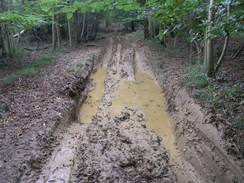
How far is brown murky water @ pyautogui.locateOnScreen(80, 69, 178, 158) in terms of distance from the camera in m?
5.89

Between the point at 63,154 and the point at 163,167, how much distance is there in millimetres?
2449

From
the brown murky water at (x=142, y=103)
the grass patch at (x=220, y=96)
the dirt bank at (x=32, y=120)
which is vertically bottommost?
the brown murky water at (x=142, y=103)

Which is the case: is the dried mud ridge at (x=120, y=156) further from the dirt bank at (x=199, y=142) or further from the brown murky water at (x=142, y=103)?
the dirt bank at (x=199, y=142)

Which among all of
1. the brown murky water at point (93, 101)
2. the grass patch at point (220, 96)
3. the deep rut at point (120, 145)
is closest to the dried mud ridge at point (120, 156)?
the deep rut at point (120, 145)

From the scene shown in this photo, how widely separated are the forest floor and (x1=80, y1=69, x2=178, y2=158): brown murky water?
3cm

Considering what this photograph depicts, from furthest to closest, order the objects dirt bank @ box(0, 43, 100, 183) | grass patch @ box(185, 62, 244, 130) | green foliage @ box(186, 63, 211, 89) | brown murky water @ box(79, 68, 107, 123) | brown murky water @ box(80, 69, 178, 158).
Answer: brown murky water @ box(79, 68, 107, 123) < green foliage @ box(186, 63, 211, 89) < brown murky water @ box(80, 69, 178, 158) < grass patch @ box(185, 62, 244, 130) < dirt bank @ box(0, 43, 100, 183)

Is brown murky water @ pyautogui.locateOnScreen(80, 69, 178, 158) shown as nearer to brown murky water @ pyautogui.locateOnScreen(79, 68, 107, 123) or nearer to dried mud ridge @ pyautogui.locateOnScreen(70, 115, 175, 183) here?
brown murky water @ pyautogui.locateOnScreen(79, 68, 107, 123)

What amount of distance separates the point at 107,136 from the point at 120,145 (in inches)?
20.8

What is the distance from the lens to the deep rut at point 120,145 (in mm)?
3855

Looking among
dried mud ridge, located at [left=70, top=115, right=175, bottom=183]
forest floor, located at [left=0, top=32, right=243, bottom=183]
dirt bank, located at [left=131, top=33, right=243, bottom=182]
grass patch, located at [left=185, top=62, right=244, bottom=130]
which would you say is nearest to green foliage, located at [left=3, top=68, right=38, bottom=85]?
forest floor, located at [left=0, top=32, right=243, bottom=183]

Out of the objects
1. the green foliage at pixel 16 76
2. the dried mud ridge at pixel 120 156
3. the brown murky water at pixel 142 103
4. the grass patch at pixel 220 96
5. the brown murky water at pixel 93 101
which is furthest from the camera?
the green foliage at pixel 16 76

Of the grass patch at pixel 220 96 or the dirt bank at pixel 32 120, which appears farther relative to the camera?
the grass patch at pixel 220 96

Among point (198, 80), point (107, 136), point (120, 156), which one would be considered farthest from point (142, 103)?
point (120, 156)

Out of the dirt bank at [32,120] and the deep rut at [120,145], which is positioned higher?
the dirt bank at [32,120]
